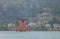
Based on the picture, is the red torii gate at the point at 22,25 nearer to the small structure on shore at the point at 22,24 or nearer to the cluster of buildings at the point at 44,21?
the small structure on shore at the point at 22,24

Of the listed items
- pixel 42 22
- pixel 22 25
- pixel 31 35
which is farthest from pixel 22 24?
pixel 42 22

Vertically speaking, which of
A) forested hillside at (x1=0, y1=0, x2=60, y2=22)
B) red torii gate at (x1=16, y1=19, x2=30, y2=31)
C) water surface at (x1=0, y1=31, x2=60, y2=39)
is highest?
forested hillside at (x1=0, y1=0, x2=60, y2=22)

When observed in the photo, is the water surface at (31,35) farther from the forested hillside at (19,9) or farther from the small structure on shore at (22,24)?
the forested hillside at (19,9)

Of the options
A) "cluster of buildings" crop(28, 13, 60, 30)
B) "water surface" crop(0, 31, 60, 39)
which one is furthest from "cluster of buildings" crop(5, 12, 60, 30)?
"water surface" crop(0, 31, 60, 39)

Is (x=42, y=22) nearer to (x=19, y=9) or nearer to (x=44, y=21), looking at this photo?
(x=44, y=21)

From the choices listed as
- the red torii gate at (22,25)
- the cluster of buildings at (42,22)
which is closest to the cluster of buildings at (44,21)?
the cluster of buildings at (42,22)

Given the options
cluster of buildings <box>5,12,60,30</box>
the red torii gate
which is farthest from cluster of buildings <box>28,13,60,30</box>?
the red torii gate

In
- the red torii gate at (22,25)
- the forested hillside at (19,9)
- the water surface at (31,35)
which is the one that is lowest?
the water surface at (31,35)

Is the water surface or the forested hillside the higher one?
the forested hillside

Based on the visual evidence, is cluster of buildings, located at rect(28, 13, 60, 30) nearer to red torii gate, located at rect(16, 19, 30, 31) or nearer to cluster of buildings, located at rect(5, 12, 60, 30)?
cluster of buildings, located at rect(5, 12, 60, 30)

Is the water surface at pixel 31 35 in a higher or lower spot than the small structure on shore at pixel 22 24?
lower

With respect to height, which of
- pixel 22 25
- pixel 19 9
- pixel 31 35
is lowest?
pixel 31 35

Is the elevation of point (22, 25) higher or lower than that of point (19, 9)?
lower

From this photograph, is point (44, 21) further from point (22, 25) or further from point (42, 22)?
point (22, 25)
